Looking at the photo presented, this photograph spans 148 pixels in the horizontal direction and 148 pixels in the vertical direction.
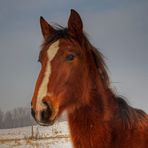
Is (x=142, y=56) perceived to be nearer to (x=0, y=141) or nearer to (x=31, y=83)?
(x=31, y=83)

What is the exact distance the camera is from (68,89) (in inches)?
35.0

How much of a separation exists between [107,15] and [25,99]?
666 millimetres

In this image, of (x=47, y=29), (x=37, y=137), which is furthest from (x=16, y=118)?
(x=47, y=29)

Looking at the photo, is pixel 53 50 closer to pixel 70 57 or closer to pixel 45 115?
pixel 70 57

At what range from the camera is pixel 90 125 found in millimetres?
895

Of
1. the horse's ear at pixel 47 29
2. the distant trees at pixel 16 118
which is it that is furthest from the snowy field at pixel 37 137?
the horse's ear at pixel 47 29

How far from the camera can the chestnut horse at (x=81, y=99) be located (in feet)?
2.84

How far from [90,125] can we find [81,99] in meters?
0.08

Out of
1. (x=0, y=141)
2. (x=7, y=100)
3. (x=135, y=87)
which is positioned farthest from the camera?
(x=0, y=141)

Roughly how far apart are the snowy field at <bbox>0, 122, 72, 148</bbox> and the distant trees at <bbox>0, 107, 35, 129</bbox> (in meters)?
0.03

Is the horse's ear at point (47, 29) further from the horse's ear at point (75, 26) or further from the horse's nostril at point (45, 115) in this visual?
the horse's nostril at point (45, 115)

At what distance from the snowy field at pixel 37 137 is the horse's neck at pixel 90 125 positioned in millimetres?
822

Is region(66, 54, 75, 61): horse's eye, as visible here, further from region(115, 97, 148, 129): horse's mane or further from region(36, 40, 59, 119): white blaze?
region(115, 97, 148, 129): horse's mane

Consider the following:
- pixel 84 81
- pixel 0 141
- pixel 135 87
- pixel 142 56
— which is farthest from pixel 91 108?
pixel 0 141
